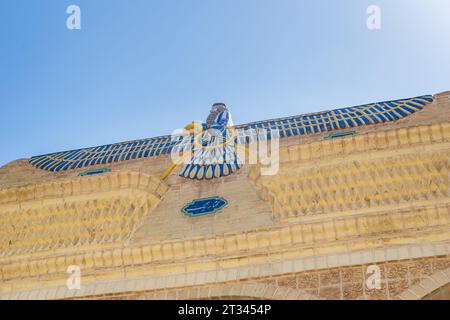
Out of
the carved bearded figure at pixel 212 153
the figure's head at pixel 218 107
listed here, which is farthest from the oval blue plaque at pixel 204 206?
the figure's head at pixel 218 107

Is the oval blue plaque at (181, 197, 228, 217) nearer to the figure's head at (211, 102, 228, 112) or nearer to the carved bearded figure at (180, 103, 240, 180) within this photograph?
the carved bearded figure at (180, 103, 240, 180)

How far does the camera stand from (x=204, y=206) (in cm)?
1291

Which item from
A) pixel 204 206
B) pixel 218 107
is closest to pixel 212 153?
pixel 204 206

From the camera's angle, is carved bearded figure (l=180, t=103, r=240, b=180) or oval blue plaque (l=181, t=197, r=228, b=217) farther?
carved bearded figure (l=180, t=103, r=240, b=180)

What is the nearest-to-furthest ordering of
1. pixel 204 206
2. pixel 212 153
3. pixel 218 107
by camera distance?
pixel 204 206, pixel 212 153, pixel 218 107

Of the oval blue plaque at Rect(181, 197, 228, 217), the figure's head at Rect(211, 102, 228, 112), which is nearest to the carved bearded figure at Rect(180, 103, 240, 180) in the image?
the figure's head at Rect(211, 102, 228, 112)

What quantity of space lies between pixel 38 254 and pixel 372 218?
5.46 metres

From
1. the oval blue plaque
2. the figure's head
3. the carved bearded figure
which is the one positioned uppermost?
the figure's head

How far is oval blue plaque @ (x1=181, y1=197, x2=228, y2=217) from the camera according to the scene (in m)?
12.7

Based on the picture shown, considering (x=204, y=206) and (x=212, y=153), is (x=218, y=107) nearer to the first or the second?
(x=212, y=153)

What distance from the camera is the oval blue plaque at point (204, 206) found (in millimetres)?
12734

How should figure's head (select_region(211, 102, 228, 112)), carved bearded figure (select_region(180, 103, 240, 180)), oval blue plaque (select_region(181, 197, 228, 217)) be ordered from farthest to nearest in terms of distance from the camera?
figure's head (select_region(211, 102, 228, 112))
carved bearded figure (select_region(180, 103, 240, 180))
oval blue plaque (select_region(181, 197, 228, 217))

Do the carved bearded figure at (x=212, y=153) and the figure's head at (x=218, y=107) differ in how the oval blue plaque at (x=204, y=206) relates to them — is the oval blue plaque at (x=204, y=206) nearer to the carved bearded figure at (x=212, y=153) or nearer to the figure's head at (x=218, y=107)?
the carved bearded figure at (x=212, y=153)
